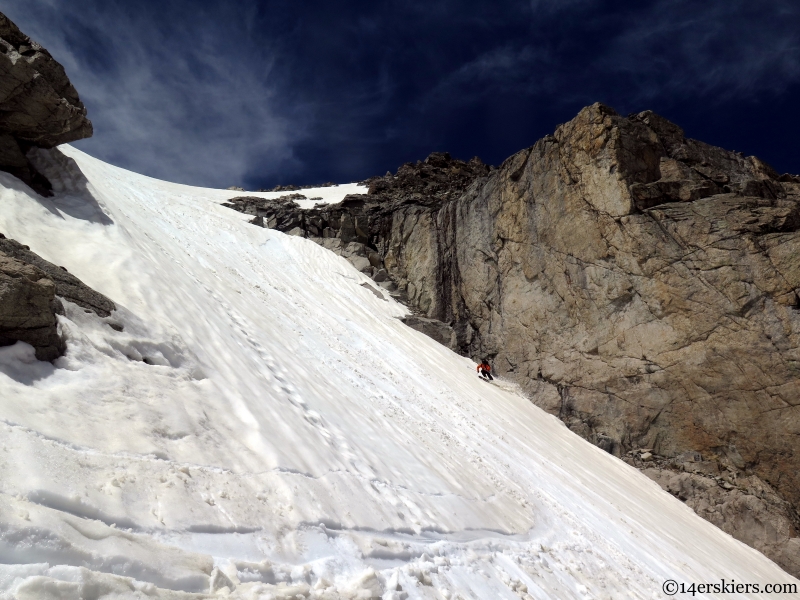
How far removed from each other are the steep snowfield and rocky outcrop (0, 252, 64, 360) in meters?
0.15

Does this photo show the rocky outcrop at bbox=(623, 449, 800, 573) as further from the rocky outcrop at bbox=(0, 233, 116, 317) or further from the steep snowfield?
the rocky outcrop at bbox=(0, 233, 116, 317)

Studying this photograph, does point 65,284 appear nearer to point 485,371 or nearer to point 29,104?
point 29,104

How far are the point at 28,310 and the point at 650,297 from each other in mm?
15734

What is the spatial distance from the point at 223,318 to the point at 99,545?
6.66m

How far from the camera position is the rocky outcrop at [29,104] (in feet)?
24.6

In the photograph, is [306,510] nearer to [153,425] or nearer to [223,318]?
[153,425]

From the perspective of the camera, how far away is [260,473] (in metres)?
4.34

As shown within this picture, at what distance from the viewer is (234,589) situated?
2.91 meters

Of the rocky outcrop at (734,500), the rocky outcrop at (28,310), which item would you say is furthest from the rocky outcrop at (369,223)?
the rocky outcrop at (28,310)

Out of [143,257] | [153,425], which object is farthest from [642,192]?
[153,425]

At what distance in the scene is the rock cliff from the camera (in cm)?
1326

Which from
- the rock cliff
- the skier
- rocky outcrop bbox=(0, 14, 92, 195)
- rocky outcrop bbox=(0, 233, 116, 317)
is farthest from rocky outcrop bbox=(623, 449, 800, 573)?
rocky outcrop bbox=(0, 14, 92, 195)

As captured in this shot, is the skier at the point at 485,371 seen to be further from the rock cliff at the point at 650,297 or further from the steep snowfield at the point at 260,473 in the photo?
the steep snowfield at the point at 260,473

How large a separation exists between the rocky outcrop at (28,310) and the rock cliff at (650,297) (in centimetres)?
1466
